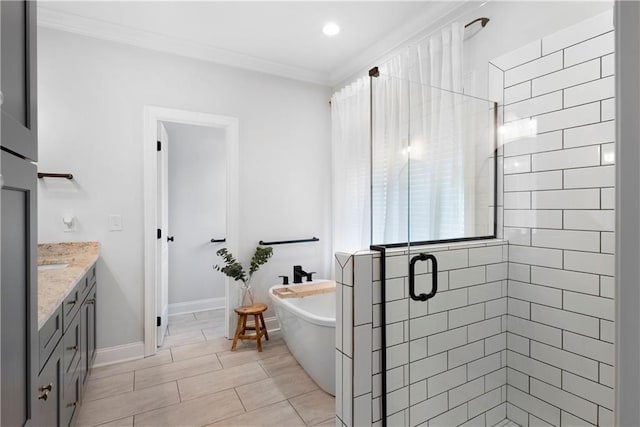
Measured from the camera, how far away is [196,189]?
13.0ft

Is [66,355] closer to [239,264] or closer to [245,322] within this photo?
[245,322]

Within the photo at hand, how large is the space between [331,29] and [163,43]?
1.43 meters

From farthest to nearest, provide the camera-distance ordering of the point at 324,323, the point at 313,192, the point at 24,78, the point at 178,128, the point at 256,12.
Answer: the point at 178,128 < the point at 313,192 < the point at 256,12 < the point at 324,323 < the point at 24,78

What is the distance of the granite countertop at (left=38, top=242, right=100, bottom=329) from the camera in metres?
1.20

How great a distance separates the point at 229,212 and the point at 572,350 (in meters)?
2.68

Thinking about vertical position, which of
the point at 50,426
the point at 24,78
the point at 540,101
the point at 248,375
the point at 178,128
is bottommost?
the point at 248,375

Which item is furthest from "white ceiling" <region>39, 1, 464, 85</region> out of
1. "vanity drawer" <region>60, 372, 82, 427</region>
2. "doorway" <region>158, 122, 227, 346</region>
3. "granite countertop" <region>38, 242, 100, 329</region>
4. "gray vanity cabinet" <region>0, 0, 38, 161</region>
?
"vanity drawer" <region>60, 372, 82, 427</region>

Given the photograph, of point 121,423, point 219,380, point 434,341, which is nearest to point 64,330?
point 121,423

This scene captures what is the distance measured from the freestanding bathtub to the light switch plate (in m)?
1.39

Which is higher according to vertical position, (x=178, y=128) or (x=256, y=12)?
(x=256, y=12)

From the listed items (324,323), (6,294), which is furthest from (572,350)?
(6,294)

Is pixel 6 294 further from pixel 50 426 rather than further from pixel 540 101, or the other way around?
pixel 540 101

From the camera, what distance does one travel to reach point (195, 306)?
3.96 m

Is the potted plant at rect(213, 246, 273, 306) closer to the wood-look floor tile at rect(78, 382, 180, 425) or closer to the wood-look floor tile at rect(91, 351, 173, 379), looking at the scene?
the wood-look floor tile at rect(91, 351, 173, 379)
